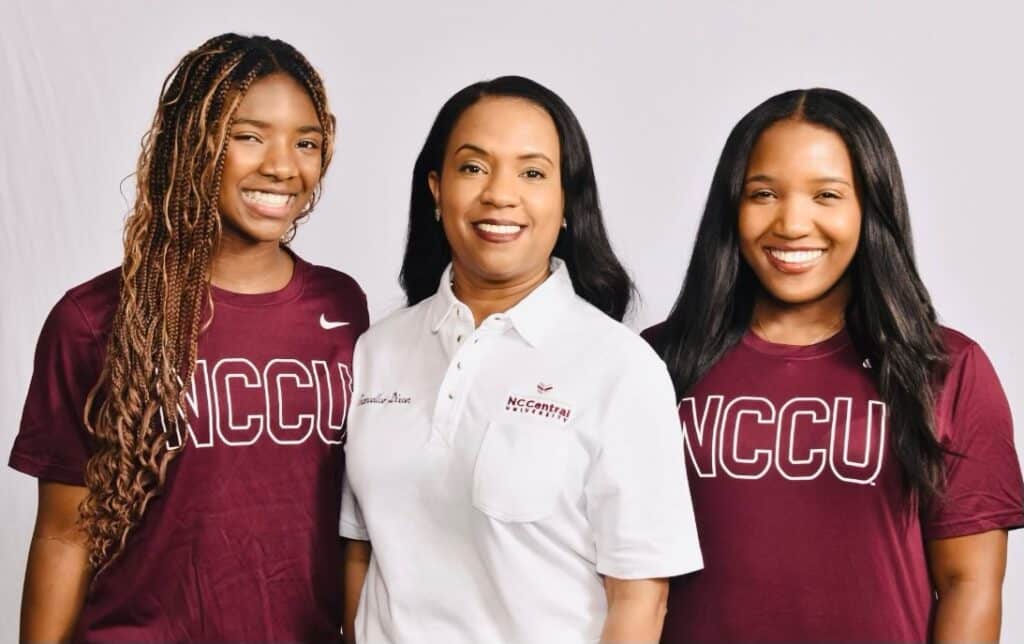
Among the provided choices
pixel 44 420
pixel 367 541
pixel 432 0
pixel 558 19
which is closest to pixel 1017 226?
pixel 558 19

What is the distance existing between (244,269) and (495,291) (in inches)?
17.6

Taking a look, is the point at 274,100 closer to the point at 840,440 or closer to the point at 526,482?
the point at 526,482

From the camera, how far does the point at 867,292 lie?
245cm

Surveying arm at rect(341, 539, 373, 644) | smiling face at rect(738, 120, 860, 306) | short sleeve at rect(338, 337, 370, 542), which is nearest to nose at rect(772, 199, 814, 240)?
smiling face at rect(738, 120, 860, 306)

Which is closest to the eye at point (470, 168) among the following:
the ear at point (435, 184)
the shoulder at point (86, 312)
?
the ear at point (435, 184)

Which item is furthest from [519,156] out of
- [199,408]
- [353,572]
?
[353,572]

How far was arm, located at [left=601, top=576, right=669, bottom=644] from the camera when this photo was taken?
2.21 m

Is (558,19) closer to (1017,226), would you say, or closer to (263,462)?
(1017,226)

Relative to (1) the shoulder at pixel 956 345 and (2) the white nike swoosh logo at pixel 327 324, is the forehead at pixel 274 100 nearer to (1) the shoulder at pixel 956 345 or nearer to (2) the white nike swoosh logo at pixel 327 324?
(2) the white nike swoosh logo at pixel 327 324

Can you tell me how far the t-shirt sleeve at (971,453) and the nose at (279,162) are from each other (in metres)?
1.16

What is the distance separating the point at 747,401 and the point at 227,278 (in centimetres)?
92

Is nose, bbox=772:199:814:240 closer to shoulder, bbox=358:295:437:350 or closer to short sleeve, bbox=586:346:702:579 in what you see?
short sleeve, bbox=586:346:702:579

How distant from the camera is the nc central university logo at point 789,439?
239cm

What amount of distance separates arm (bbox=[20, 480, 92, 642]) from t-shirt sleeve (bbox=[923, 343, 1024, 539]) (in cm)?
144
